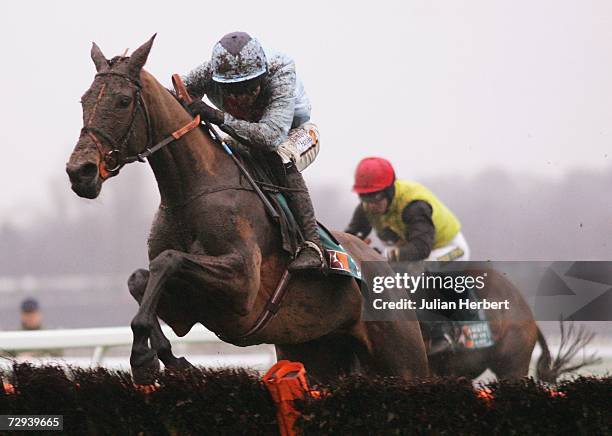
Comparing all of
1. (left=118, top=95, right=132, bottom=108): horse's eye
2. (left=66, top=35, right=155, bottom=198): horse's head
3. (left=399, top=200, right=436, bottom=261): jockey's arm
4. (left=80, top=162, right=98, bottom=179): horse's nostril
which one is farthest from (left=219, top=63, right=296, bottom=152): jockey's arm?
(left=399, top=200, right=436, bottom=261): jockey's arm

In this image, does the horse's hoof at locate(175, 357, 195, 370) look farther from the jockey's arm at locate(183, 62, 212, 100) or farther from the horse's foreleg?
the jockey's arm at locate(183, 62, 212, 100)

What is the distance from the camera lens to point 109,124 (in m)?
4.32

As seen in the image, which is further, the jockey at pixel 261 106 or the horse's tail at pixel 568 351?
the horse's tail at pixel 568 351

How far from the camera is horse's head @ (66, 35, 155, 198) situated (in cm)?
419

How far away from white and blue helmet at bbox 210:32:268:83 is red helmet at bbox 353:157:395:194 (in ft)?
6.95

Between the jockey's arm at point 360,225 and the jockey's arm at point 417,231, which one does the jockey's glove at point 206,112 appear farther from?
the jockey's arm at point 360,225

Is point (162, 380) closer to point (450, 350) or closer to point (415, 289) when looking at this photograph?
point (415, 289)

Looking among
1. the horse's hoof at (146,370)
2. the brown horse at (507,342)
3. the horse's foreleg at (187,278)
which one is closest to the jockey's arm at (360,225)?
the brown horse at (507,342)

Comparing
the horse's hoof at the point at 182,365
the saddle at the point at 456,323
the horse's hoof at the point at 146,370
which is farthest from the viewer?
the saddle at the point at 456,323

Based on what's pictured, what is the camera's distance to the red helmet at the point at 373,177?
6883 mm

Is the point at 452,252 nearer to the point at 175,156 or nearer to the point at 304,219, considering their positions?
the point at 304,219

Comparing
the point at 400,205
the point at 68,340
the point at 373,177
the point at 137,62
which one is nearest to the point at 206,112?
Answer: the point at 137,62

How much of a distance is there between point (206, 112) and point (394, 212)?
8.08ft

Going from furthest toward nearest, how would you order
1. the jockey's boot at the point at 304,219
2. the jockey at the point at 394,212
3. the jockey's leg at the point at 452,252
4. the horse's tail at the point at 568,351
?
1. the jockey's leg at the point at 452,252
2. the jockey at the point at 394,212
3. the horse's tail at the point at 568,351
4. the jockey's boot at the point at 304,219
